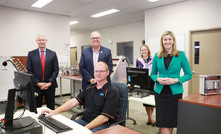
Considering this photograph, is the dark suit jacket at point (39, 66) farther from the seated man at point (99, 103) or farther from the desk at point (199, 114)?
the desk at point (199, 114)

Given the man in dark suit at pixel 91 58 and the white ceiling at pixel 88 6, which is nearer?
the man in dark suit at pixel 91 58

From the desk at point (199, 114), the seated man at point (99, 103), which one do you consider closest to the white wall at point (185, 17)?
the desk at point (199, 114)

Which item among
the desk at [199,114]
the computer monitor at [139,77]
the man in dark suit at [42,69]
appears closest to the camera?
the desk at [199,114]

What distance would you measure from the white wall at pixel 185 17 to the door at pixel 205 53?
0.56 ft

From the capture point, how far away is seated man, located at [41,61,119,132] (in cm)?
164

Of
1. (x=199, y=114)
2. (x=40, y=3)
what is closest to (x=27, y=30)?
(x=40, y=3)

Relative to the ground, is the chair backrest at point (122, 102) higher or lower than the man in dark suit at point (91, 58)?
lower

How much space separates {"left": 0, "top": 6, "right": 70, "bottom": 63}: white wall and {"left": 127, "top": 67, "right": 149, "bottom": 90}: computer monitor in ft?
12.6

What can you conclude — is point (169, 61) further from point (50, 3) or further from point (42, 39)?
point (50, 3)

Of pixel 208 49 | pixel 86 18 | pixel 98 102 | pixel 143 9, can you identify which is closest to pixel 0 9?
pixel 86 18

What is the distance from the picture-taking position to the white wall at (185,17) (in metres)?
4.09

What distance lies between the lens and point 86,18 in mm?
6430

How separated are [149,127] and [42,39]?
246 cm

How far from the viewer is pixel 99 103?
1752 millimetres
